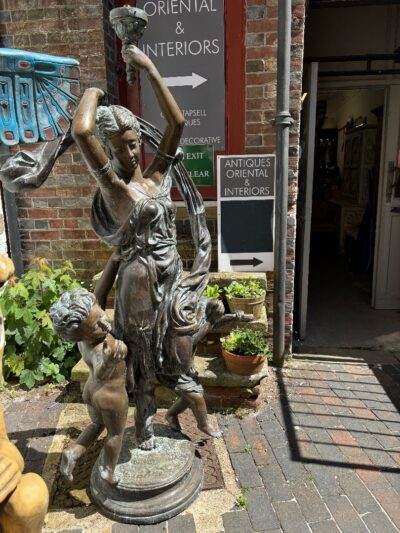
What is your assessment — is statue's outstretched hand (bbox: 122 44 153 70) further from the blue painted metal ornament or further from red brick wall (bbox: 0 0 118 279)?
red brick wall (bbox: 0 0 118 279)

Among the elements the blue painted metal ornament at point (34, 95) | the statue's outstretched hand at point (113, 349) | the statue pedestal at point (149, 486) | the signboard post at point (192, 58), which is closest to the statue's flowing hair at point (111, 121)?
the blue painted metal ornament at point (34, 95)

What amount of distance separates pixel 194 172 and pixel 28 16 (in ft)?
6.45

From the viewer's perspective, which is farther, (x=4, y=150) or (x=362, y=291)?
(x=362, y=291)

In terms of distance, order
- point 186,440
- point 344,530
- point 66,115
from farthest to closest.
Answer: point 186,440 < point 344,530 < point 66,115

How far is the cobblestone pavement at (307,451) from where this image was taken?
7.79 feet

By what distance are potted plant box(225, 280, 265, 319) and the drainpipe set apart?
249mm

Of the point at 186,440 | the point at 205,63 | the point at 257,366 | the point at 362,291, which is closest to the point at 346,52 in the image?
the point at 205,63

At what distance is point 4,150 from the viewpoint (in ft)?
12.5

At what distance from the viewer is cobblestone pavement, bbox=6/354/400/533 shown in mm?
2373

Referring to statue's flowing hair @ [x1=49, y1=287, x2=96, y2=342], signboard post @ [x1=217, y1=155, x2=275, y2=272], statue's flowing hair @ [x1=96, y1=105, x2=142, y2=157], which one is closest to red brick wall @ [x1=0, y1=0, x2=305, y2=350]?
signboard post @ [x1=217, y1=155, x2=275, y2=272]

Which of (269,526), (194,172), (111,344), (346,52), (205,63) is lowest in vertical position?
(269,526)

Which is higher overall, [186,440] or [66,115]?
[66,115]

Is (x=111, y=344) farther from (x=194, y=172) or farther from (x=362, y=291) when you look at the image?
(x=362, y=291)

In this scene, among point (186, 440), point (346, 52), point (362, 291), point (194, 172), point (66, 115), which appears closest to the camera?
point (66, 115)
